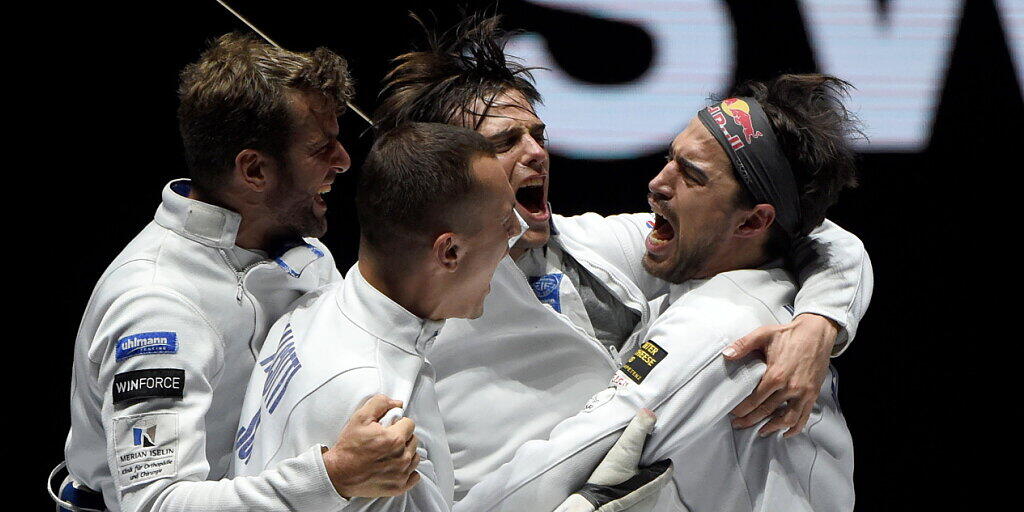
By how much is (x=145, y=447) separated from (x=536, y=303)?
2.92 feet

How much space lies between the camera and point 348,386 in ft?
5.95

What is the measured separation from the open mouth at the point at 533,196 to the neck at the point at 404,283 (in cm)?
60

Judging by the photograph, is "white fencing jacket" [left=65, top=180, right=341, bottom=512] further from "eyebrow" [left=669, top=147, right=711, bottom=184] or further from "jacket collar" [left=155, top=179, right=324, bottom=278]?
"eyebrow" [left=669, top=147, right=711, bottom=184]

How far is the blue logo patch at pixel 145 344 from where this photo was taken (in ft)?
6.80

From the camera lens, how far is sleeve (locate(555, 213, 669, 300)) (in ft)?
8.80

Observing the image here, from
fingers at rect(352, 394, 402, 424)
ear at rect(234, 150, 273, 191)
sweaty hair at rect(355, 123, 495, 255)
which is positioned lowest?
fingers at rect(352, 394, 402, 424)

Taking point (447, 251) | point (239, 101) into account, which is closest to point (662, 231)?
point (447, 251)

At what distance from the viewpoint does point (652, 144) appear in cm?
360

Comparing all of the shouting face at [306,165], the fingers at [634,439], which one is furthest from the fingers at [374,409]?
the shouting face at [306,165]

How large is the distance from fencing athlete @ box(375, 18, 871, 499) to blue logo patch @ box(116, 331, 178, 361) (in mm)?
570

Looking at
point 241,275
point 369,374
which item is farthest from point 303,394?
point 241,275

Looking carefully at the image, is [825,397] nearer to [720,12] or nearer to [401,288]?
[401,288]

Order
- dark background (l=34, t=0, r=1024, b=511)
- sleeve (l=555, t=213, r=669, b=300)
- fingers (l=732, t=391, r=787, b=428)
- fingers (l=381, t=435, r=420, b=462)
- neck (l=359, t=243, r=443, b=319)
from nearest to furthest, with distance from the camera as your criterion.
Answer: fingers (l=381, t=435, r=420, b=462) → neck (l=359, t=243, r=443, b=319) → fingers (l=732, t=391, r=787, b=428) → sleeve (l=555, t=213, r=669, b=300) → dark background (l=34, t=0, r=1024, b=511)

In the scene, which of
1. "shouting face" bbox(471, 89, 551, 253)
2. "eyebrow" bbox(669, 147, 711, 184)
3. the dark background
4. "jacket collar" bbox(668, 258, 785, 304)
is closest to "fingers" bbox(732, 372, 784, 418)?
"jacket collar" bbox(668, 258, 785, 304)
